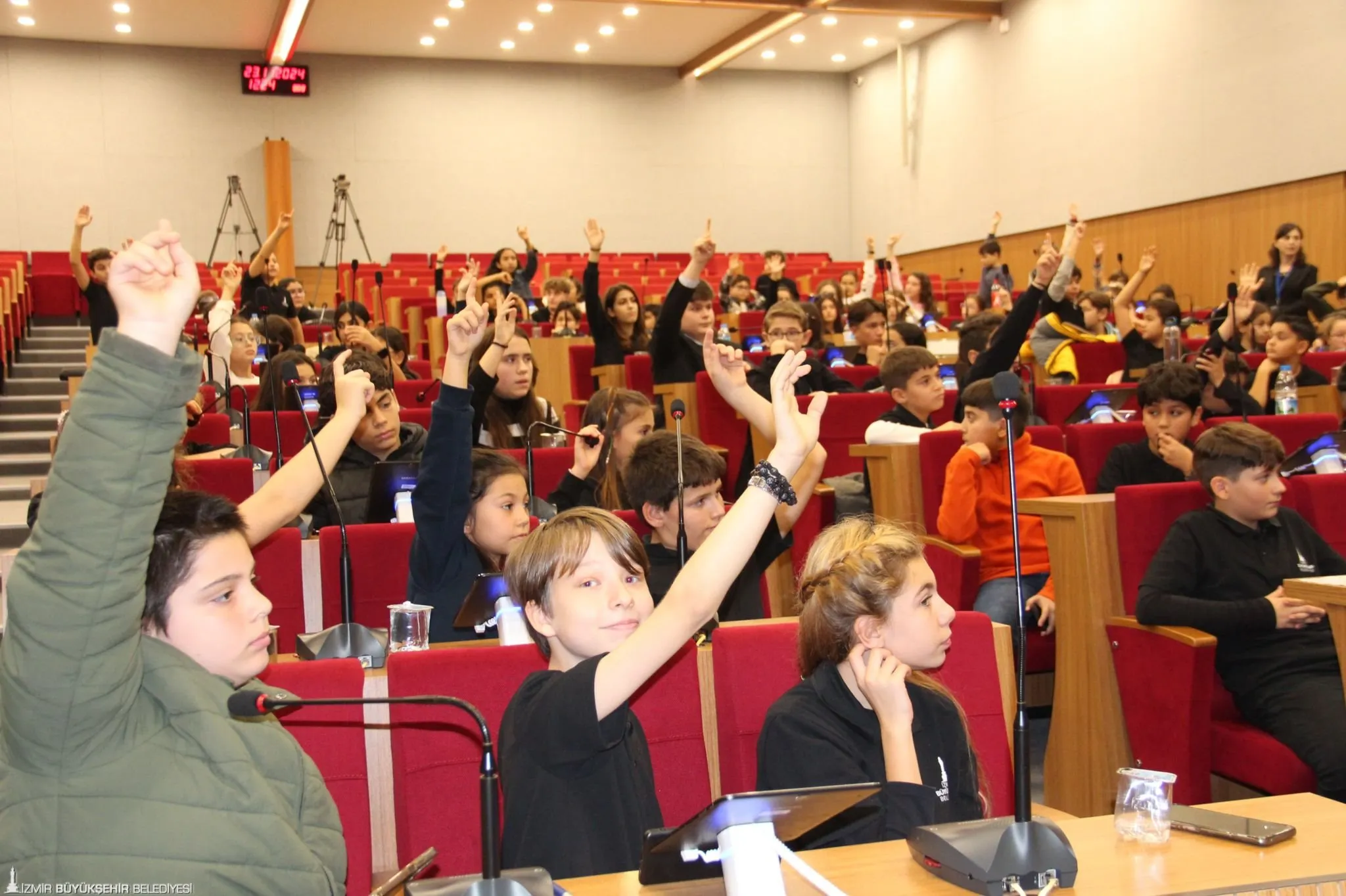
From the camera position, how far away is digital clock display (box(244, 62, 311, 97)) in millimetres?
15633

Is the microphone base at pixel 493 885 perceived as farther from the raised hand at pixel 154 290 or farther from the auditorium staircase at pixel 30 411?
the auditorium staircase at pixel 30 411

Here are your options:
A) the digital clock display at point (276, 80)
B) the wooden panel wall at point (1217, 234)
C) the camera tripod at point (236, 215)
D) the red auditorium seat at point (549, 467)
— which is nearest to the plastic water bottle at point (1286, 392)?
the red auditorium seat at point (549, 467)

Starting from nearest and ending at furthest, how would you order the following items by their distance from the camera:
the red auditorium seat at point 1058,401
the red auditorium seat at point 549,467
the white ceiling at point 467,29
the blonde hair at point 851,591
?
the blonde hair at point 851,591 < the red auditorium seat at point 549,467 < the red auditorium seat at point 1058,401 < the white ceiling at point 467,29

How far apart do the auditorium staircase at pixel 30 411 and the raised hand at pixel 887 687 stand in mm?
4559

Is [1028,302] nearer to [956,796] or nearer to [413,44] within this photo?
[956,796]

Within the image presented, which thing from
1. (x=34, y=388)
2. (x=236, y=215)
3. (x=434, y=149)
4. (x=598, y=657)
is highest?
(x=434, y=149)

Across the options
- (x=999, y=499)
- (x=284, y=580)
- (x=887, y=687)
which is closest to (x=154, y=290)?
(x=887, y=687)

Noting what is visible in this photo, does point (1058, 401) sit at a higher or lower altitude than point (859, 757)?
higher

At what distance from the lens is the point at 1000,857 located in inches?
54.8

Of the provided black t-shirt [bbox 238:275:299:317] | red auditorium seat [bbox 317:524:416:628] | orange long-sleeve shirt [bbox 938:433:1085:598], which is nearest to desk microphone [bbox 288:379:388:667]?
red auditorium seat [bbox 317:524:416:628]

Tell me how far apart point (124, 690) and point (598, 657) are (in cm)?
59

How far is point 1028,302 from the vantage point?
4.82 metres

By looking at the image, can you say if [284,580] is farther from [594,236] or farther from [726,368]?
[594,236]

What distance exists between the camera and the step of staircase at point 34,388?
878 cm
